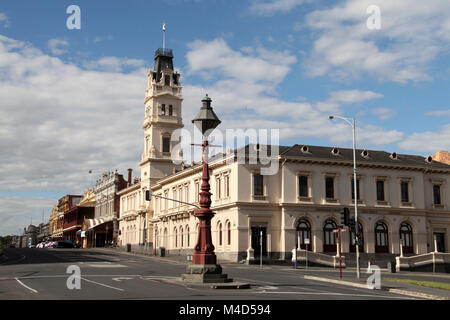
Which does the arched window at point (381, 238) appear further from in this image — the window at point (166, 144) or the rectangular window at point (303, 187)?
the window at point (166, 144)

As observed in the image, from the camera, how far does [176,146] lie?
253 ft

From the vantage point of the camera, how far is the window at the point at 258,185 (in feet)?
167

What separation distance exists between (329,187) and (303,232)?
5.52 m

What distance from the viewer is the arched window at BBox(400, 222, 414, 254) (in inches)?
2181

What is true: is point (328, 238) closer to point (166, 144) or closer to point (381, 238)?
point (381, 238)

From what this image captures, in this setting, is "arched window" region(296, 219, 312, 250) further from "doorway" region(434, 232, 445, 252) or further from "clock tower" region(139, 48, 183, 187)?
"clock tower" region(139, 48, 183, 187)

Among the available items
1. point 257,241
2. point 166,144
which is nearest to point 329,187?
point 257,241

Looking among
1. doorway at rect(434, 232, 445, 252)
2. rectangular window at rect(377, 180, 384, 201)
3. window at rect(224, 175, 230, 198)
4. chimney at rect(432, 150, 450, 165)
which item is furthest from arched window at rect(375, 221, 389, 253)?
chimney at rect(432, 150, 450, 165)

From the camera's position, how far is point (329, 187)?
175ft

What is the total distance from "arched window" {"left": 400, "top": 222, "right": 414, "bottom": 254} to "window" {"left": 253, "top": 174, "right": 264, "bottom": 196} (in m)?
16.5

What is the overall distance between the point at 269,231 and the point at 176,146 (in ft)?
98.7

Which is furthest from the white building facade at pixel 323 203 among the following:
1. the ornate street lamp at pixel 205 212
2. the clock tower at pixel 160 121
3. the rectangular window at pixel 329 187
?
the ornate street lamp at pixel 205 212
